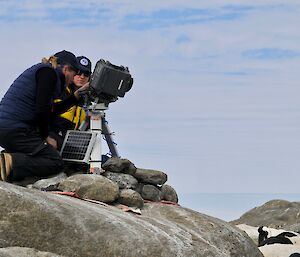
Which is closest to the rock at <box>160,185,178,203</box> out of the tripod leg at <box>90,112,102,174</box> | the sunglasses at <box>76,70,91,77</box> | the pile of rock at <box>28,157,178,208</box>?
the pile of rock at <box>28,157,178,208</box>

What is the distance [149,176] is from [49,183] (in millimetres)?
2074

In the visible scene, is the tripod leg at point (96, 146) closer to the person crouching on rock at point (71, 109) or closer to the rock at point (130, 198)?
the person crouching on rock at point (71, 109)

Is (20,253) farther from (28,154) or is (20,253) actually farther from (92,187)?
(28,154)

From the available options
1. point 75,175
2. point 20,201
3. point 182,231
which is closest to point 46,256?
point 20,201

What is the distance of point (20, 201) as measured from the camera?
1073 cm

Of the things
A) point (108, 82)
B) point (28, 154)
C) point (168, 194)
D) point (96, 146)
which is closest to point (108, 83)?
point (108, 82)

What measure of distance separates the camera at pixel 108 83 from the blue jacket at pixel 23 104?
700 mm

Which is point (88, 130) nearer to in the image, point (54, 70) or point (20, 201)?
point (54, 70)

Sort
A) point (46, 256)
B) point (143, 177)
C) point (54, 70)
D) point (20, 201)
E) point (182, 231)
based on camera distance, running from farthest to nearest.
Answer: point (143, 177) < point (54, 70) < point (182, 231) < point (20, 201) < point (46, 256)

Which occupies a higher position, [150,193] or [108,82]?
[108,82]

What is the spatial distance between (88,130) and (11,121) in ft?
5.41

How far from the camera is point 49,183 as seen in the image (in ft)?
45.7

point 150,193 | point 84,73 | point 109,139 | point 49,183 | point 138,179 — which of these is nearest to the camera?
point 49,183

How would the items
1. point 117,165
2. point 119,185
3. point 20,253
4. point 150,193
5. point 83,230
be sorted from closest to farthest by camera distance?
point 20,253 < point 83,230 < point 119,185 < point 117,165 < point 150,193
